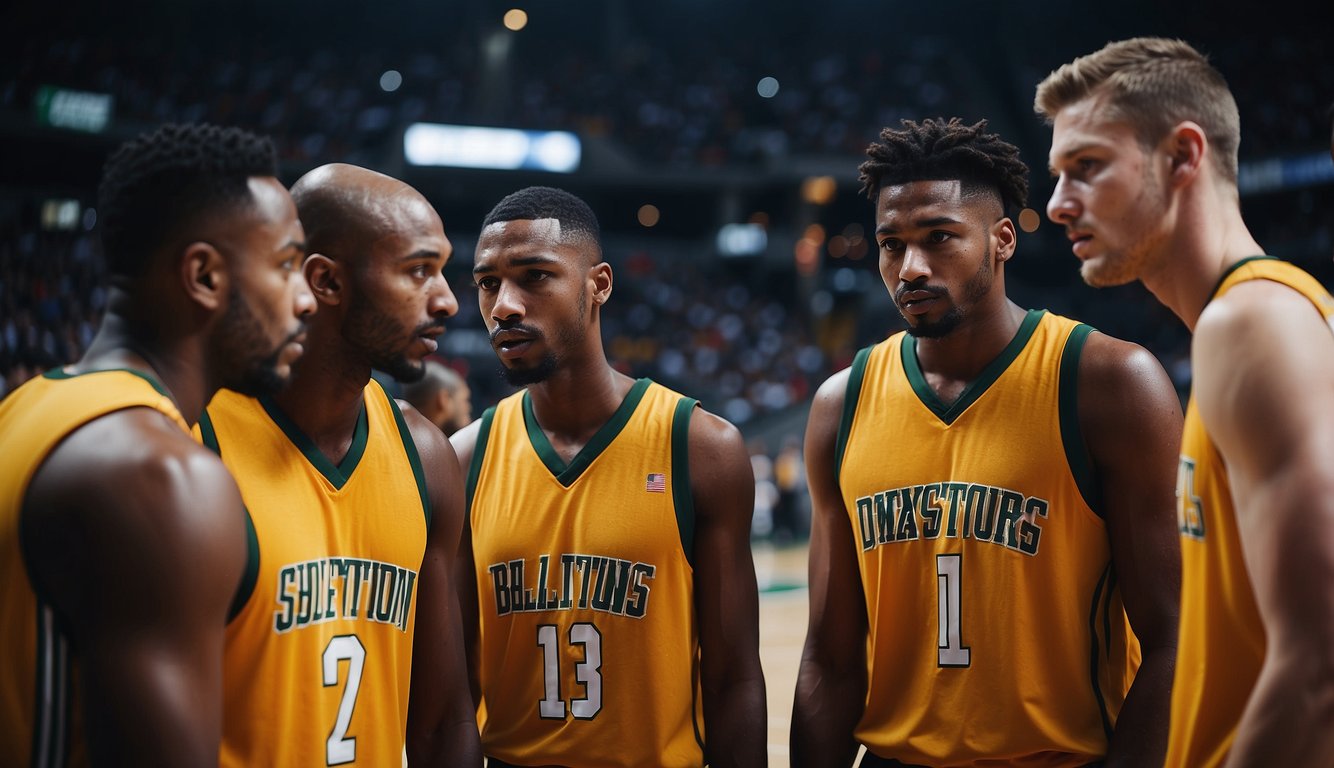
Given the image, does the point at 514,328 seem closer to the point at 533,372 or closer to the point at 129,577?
the point at 533,372

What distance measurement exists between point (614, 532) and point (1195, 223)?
169 cm

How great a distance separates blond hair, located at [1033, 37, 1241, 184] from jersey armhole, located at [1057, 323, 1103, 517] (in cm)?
84

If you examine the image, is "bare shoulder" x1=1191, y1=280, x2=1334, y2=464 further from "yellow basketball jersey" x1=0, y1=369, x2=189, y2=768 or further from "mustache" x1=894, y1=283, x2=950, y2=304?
"yellow basketball jersey" x1=0, y1=369, x2=189, y2=768

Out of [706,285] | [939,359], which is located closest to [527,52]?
[706,285]

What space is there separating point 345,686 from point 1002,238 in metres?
2.06

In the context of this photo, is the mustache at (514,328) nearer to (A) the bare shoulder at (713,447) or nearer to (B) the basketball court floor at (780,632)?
(A) the bare shoulder at (713,447)

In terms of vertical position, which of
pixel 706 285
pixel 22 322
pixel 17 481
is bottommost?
pixel 17 481

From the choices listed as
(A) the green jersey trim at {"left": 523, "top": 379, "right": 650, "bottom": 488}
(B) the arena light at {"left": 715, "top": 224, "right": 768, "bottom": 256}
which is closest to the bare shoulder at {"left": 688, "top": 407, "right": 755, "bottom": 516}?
(A) the green jersey trim at {"left": 523, "top": 379, "right": 650, "bottom": 488}

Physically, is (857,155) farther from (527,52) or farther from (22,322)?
(22,322)

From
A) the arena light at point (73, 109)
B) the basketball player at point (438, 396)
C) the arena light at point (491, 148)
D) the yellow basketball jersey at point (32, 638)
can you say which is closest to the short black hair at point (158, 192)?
the yellow basketball jersey at point (32, 638)

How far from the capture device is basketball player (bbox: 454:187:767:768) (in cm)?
298

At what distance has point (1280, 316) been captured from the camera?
175 cm

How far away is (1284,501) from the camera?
1.64 m

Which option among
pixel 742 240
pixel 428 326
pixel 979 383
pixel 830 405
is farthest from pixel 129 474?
pixel 742 240
